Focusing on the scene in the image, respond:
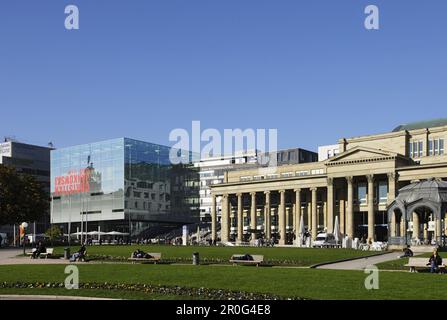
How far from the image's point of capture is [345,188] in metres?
116

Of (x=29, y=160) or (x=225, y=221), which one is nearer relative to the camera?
(x=225, y=221)

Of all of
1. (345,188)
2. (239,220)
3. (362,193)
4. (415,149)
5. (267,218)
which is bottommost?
(239,220)

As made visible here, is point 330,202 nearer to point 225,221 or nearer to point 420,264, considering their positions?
point 225,221

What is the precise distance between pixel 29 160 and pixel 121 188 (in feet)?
159

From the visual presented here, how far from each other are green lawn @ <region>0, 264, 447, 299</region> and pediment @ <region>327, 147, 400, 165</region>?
71.4 meters

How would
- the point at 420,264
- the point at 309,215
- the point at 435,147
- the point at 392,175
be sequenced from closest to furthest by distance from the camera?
the point at 420,264 < the point at 392,175 < the point at 435,147 < the point at 309,215

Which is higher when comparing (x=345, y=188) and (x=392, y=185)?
(x=392, y=185)

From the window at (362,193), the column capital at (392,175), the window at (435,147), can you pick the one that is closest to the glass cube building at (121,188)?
the window at (362,193)

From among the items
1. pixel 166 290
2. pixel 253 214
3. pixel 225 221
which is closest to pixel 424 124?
pixel 253 214

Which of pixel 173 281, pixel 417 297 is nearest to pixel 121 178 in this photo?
pixel 173 281

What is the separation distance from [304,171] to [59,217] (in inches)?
2635

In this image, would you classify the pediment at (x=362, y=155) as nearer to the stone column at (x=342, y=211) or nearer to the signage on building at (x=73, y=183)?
the stone column at (x=342, y=211)

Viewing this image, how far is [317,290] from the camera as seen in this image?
25.6 meters

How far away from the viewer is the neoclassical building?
102750 millimetres
